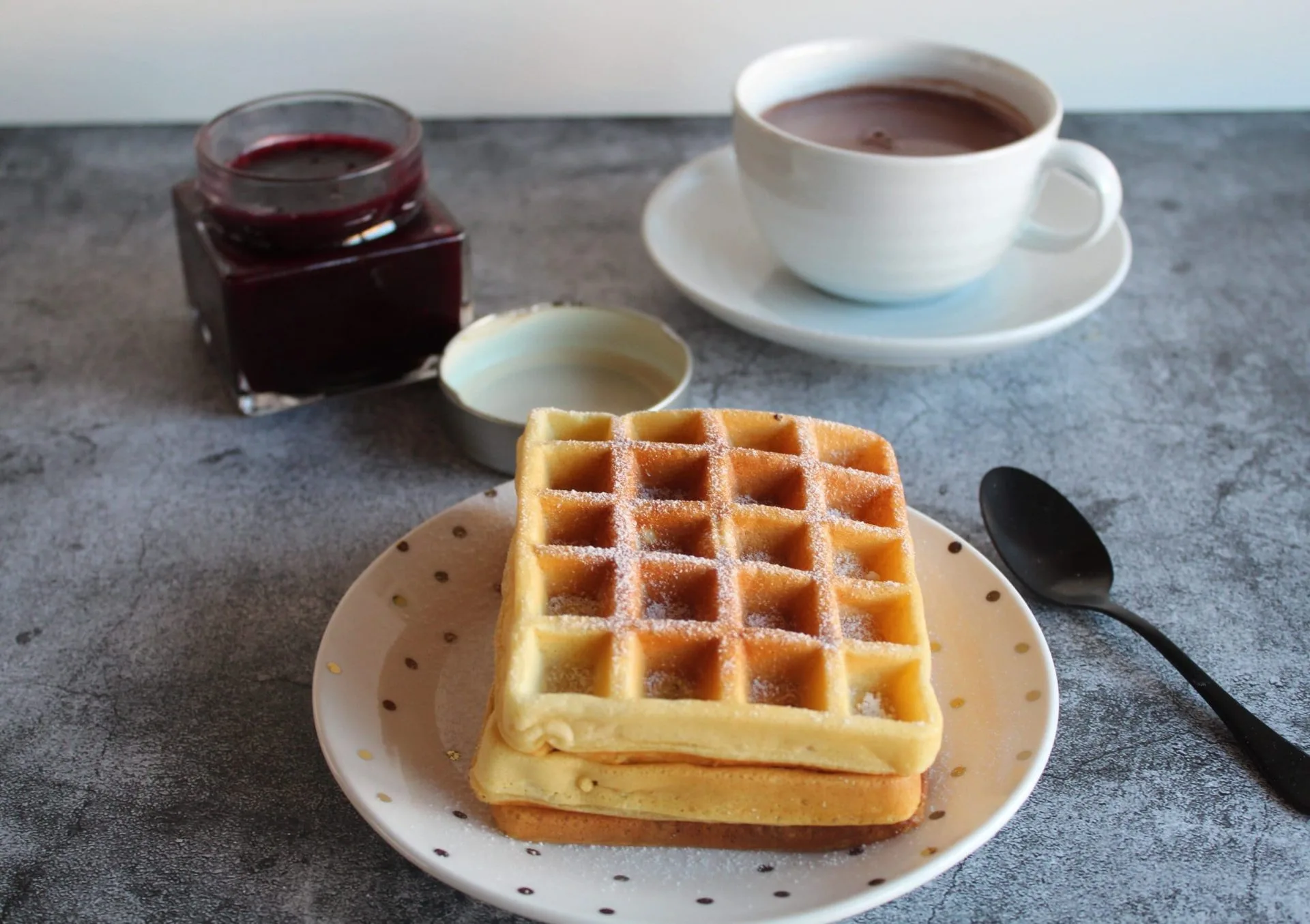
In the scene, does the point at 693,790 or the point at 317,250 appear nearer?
the point at 693,790

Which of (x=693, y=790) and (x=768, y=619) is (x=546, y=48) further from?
(x=693, y=790)

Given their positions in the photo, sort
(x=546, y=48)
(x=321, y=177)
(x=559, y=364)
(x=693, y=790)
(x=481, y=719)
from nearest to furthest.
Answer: (x=693, y=790) → (x=481, y=719) → (x=321, y=177) → (x=559, y=364) → (x=546, y=48)

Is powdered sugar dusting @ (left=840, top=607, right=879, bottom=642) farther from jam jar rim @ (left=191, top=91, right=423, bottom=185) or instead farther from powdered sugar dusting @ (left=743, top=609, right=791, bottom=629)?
jam jar rim @ (left=191, top=91, right=423, bottom=185)

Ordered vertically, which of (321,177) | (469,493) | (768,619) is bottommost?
(469,493)

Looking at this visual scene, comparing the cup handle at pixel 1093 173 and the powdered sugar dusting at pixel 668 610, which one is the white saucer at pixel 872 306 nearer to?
the cup handle at pixel 1093 173

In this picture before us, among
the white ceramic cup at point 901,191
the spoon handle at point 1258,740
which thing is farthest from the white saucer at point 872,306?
the spoon handle at point 1258,740

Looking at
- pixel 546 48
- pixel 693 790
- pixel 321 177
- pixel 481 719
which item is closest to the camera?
pixel 693 790

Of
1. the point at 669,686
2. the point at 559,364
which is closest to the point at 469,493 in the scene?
the point at 559,364

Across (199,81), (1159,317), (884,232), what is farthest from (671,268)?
(199,81)
